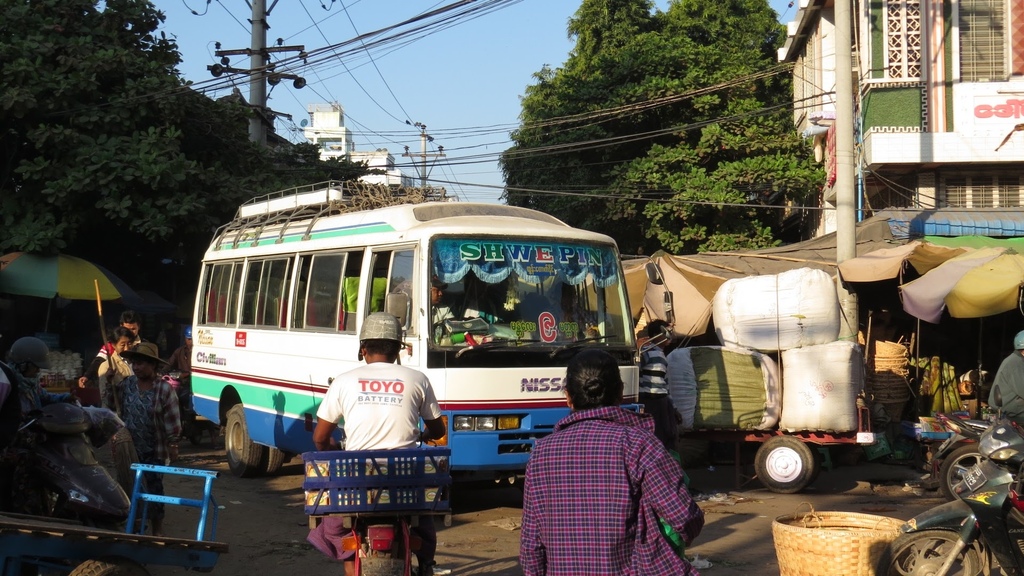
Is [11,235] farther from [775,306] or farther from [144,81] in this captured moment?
[775,306]

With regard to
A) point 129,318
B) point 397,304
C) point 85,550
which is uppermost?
point 397,304

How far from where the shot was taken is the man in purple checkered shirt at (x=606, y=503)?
323 cm

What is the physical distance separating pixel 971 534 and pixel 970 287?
5.91 metres

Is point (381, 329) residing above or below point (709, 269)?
below

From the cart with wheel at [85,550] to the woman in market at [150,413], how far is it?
7.98 feet

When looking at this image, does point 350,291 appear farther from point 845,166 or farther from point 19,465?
point 845,166

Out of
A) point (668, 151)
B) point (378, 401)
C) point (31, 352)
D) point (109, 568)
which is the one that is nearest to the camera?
point (109, 568)

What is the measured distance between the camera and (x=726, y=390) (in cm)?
1046

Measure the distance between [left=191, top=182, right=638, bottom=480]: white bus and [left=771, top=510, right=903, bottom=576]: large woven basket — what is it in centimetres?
267

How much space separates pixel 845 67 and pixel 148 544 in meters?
10.4

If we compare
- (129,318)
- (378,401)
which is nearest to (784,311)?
(129,318)

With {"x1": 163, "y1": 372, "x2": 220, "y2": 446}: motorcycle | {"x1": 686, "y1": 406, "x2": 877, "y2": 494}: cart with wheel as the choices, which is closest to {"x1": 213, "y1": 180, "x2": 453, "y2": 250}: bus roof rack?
{"x1": 163, "y1": 372, "x2": 220, "y2": 446}: motorcycle

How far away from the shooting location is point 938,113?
55.6ft

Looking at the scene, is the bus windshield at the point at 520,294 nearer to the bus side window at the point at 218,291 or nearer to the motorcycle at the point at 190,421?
the bus side window at the point at 218,291
